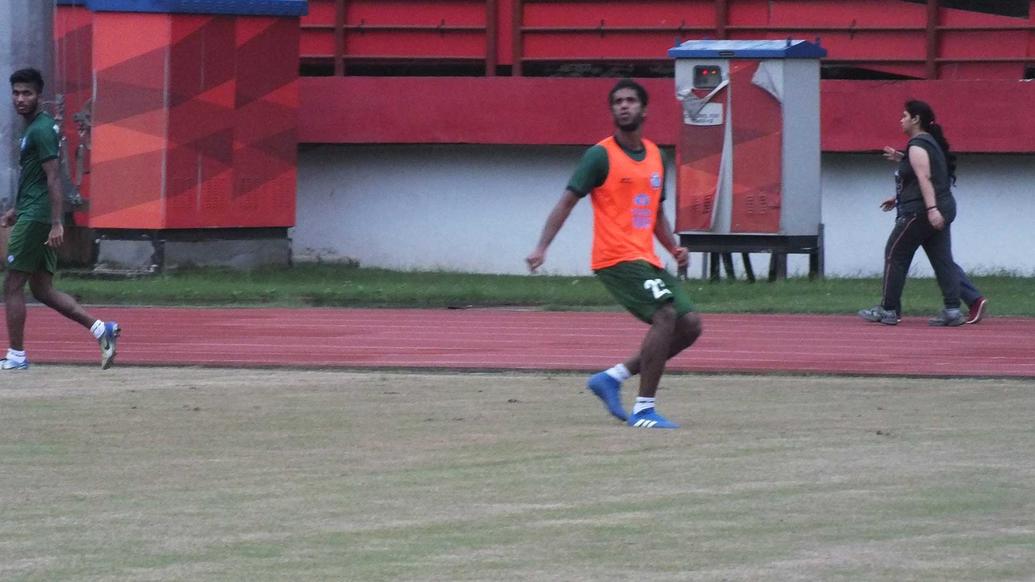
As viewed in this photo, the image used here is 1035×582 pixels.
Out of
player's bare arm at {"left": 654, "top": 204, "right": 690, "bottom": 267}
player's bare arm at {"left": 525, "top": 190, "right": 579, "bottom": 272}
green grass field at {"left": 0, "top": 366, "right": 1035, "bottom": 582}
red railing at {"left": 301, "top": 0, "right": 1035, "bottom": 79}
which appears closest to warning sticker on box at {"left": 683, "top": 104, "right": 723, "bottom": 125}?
red railing at {"left": 301, "top": 0, "right": 1035, "bottom": 79}

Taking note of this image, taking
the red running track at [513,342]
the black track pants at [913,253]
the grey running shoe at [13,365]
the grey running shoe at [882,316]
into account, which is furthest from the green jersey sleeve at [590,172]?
the grey running shoe at [882,316]

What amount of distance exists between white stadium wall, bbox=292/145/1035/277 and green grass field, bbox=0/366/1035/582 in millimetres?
11958

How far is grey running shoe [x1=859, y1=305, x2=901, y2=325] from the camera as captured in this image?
51.1 feet

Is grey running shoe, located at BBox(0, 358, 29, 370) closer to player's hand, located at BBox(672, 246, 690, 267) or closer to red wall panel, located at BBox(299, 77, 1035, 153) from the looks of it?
player's hand, located at BBox(672, 246, 690, 267)

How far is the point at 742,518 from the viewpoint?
688cm

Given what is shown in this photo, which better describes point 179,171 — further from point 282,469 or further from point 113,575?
point 113,575

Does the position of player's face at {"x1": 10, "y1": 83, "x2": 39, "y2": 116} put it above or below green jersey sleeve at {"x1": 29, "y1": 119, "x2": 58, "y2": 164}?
above

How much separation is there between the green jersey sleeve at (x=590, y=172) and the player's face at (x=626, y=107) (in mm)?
189

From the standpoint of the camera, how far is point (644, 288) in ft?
31.0

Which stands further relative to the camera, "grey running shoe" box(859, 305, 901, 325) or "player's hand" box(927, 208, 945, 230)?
"grey running shoe" box(859, 305, 901, 325)

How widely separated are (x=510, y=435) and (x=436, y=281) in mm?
12368

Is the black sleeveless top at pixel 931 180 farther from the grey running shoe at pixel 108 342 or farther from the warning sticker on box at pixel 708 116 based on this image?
the grey running shoe at pixel 108 342

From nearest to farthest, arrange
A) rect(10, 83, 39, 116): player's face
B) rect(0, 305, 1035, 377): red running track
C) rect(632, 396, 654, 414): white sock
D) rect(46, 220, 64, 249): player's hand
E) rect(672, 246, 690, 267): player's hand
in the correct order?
rect(632, 396, 654, 414): white sock
rect(672, 246, 690, 267): player's hand
rect(10, 83, 39, 116): player's face
rect(46, 220, 64, 249): player's hand
rect(0, 305, 1035, 377): red running track

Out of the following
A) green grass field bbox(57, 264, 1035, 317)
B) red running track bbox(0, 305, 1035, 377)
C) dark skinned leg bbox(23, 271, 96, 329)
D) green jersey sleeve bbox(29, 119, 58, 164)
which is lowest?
red running track bbox(0, 305, 1035, 377)
